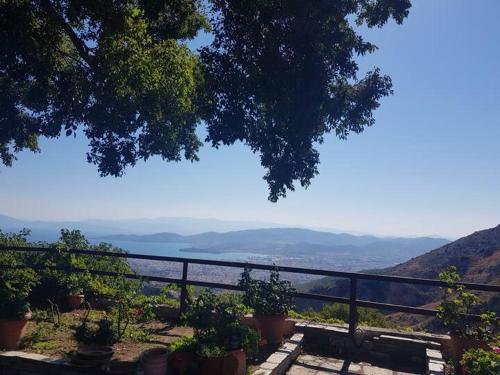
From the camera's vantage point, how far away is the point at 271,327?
7.18 m

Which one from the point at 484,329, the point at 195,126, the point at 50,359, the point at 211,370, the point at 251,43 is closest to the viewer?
the point at 211,370

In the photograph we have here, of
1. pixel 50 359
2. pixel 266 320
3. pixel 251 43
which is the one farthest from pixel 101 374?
pixel 251 43

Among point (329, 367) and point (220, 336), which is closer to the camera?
point (220, 336)

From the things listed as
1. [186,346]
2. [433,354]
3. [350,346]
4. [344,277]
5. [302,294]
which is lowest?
[350,346]

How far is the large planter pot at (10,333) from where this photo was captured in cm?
615

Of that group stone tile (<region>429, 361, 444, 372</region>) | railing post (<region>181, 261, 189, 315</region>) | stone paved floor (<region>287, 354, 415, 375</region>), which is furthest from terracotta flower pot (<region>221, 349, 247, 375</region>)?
railing post (<region>181, 261, 189, 315</region>)

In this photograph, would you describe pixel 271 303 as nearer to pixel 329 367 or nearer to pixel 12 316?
pixel 329 367

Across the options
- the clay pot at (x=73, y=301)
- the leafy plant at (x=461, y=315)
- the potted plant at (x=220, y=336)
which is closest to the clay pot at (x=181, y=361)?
the potted plant at (x=220, y=336)

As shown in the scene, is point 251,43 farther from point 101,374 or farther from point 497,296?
point 497,296

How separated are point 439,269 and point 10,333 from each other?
154ft

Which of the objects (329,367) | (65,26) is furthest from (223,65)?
(329,367)

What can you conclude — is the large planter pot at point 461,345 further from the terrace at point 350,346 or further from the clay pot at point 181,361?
the clay pot at point 181,361

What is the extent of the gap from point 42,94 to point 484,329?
12670 mm

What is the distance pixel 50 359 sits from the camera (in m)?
5.60
